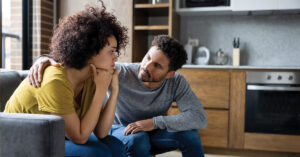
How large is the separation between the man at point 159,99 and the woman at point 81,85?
1.00 ft

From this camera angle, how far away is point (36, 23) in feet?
9.75

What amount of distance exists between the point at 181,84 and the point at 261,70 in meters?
1.24

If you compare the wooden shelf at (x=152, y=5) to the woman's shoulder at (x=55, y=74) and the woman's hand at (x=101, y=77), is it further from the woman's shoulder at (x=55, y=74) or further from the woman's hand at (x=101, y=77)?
the woman's shoulder at (x=55, y=74)

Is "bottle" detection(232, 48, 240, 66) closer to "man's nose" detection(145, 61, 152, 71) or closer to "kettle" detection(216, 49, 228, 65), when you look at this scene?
"kettle" detection(216, 49, 228, 65)

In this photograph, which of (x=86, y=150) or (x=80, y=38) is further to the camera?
(x=80, y=38)

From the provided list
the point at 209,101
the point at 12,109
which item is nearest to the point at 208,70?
the point at 209,101

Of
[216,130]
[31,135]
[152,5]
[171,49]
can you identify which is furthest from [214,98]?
[31,135]

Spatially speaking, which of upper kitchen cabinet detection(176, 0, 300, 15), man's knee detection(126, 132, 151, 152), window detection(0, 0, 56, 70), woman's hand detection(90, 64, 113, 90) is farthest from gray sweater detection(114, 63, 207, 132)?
window detection(0, 0, 56, 70)

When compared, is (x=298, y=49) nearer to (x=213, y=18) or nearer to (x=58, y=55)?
(x=213, y=18)

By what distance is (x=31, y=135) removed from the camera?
99 cm

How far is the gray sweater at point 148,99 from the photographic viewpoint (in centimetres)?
173

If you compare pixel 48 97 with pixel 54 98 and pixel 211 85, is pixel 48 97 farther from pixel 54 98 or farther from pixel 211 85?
pixel 211 85

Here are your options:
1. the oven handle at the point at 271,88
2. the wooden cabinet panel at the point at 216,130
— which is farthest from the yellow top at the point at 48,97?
the oven handle at the point at 271,88

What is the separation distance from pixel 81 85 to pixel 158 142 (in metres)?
0.58
